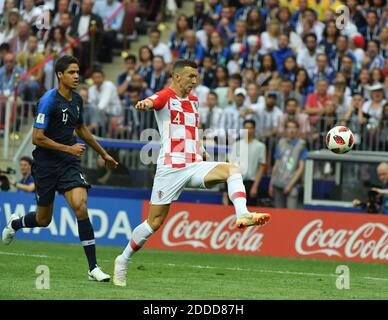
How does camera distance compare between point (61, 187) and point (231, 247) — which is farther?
point (231, 247)

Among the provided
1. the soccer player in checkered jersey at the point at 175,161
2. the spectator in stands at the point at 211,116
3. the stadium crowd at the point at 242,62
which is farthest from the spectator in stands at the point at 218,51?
the soccer player in checkered jersey at the point at 175,161

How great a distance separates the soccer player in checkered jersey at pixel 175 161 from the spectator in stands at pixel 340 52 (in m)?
10.7

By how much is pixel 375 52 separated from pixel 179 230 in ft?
20.5

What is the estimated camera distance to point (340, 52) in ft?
78.4

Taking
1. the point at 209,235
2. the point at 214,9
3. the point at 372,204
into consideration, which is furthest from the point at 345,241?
the point at 214,9

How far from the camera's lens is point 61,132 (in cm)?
1384

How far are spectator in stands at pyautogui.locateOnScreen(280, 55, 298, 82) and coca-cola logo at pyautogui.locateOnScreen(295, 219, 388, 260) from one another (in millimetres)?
5011

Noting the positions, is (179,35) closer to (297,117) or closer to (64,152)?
(297,117)

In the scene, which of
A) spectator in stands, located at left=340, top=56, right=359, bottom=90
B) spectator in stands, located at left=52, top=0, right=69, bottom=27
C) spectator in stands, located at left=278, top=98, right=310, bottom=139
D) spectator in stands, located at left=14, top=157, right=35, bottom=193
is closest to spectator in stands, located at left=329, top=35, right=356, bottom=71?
spectator in stands, located at left=340, top=56, right=359, bottom=90

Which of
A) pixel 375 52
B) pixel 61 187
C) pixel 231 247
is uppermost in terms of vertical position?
pixel 375 52

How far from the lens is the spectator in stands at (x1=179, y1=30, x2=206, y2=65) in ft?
82.7

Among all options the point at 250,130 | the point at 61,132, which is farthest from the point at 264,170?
the point at 61,132

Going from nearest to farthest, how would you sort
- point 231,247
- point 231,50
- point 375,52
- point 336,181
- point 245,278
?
point 245,278 → point 231,247 → point 336,181 → point 375,52 → point 231,50

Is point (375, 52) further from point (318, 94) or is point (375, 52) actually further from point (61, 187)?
point (61, 187)
